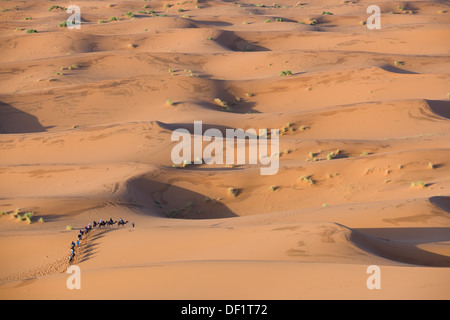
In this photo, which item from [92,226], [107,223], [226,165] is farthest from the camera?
[226,165]

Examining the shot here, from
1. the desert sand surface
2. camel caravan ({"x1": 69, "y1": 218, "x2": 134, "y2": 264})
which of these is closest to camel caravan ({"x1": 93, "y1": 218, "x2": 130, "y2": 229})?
camel caravan ({"x1": 69, "y1": 218, "x2": 134, "y2": 264})

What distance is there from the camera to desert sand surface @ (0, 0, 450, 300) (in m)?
6.66

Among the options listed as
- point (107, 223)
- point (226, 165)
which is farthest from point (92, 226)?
point (226, 165)

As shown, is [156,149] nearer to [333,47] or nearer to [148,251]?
[148,251]

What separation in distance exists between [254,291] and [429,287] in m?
1.74

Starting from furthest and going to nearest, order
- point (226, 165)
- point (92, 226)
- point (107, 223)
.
Result: point (226, 165) → point (107, 223) → point (92, 226)

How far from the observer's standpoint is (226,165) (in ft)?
51.8

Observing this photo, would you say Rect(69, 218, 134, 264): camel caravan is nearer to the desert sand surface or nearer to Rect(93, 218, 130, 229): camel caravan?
Rect(93, 218, 130, 229): camel caravan

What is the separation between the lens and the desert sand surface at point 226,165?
666cm

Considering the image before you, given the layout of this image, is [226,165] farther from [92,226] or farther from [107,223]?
[92,226]

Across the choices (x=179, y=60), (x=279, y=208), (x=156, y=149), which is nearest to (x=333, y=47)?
(x=179, y=60)

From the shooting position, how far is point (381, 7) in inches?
1678

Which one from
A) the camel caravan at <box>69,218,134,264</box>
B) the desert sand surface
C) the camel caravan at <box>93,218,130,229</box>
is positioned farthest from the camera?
the camel caravan at <box>93,218,130,229</box>

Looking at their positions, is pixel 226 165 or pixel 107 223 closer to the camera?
pixel 107 223
